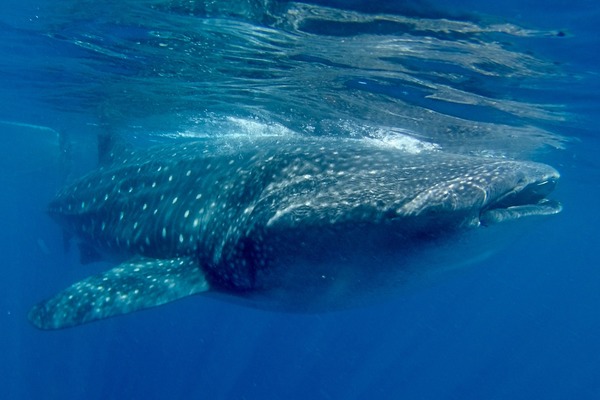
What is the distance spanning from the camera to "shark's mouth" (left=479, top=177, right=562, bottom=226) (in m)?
4.84

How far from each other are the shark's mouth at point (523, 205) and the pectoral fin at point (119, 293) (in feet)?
11.8

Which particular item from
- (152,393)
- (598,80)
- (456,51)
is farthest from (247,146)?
(152,393)

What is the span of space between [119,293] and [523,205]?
4882 millimetres

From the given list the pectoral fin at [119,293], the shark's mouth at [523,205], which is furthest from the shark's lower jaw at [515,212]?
the pectoral fin at [119,293]

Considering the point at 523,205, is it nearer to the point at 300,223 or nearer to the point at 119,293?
Answer: the point at 300,223

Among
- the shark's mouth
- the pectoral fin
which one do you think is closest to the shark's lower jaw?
the shark's mouth

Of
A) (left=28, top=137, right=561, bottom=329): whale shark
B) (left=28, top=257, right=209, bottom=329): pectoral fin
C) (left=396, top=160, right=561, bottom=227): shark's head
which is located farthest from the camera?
(left=28, top=257, right=209, bottom=329): pectoral fin

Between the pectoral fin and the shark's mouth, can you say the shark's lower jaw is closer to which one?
the shark's mouth

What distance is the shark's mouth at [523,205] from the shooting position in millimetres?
4844

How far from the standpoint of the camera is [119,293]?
6367mm

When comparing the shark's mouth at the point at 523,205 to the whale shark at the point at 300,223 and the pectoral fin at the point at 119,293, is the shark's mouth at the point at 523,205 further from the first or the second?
the pectoral fin at the point at 119,293

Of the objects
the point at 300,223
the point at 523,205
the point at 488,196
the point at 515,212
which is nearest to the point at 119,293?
the point at 300,223

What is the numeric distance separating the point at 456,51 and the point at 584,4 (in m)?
2.58

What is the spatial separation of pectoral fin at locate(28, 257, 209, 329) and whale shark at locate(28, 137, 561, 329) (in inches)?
0.7
